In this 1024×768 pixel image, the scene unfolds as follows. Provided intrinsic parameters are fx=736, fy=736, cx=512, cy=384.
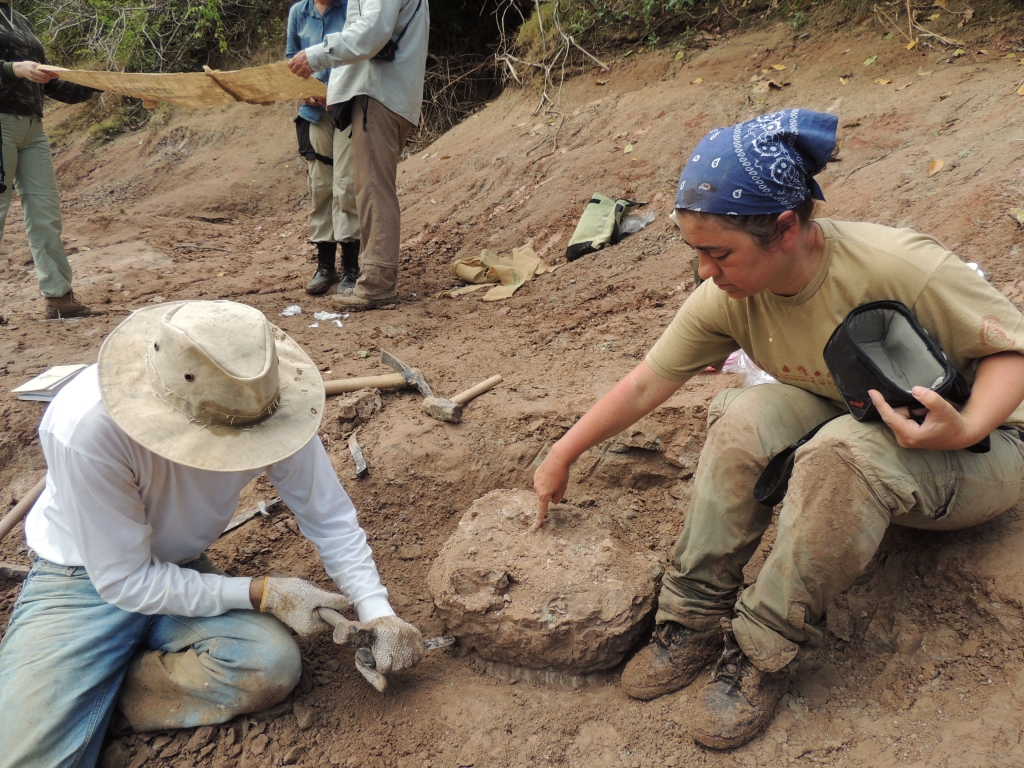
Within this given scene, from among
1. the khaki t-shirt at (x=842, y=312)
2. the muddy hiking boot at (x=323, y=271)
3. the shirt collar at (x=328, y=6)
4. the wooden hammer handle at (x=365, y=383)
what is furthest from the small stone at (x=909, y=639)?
the shirt collar at (x=328, y=6)

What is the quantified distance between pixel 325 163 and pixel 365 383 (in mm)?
1984

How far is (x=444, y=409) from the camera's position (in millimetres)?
2934

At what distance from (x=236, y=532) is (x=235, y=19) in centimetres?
971

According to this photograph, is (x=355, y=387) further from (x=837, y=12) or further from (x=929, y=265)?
(x=837, y=12)

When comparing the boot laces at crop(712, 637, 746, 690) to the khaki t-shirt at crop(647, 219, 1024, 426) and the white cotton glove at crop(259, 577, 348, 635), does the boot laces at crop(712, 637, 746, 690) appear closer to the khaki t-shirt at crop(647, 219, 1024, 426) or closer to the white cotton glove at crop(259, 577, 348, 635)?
the khaki t-shirt at crop(647, 219, 1024, 426)

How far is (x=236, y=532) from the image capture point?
8.73 ft

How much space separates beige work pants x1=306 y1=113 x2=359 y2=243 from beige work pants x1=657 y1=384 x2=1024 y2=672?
316 centimetres

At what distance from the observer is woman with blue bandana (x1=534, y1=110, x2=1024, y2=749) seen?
1.50 meters

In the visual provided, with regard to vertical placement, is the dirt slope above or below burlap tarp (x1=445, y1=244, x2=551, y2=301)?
above

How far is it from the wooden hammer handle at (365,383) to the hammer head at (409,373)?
1.3 inches

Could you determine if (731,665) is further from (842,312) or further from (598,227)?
(598,227)

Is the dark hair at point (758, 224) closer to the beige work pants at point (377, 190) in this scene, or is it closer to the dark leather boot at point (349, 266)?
the beige work pants at point (377, 190)

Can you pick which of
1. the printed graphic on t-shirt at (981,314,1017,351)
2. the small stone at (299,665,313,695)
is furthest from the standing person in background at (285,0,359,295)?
the printed graphic on t-shirt at (981,314,1017,351)

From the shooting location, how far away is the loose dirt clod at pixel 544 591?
200 cm
